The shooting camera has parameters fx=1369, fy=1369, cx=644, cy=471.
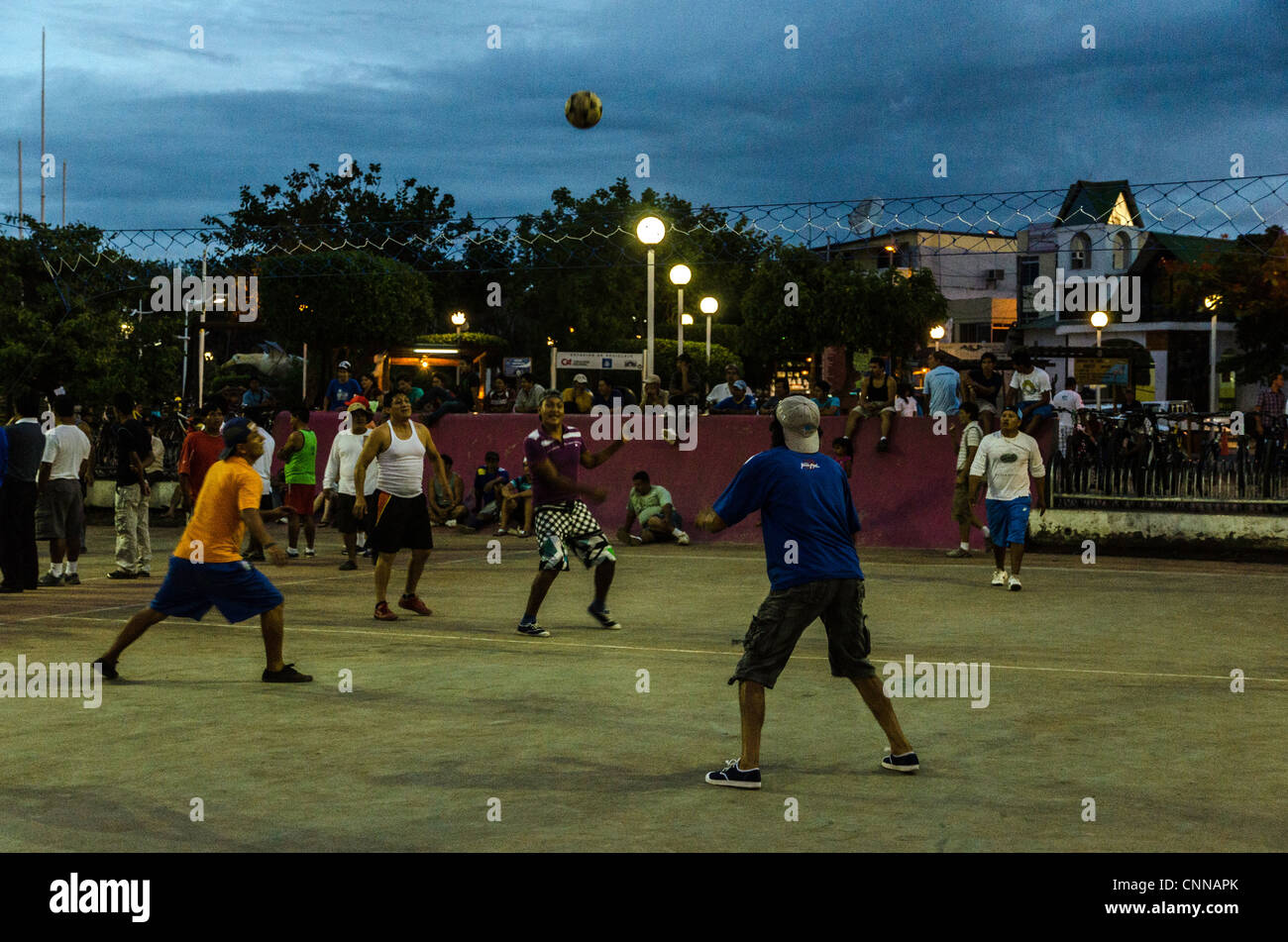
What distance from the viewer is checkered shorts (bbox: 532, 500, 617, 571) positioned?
35.2ft

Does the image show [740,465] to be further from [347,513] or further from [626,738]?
[626,738]

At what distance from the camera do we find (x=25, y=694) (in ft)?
26.6

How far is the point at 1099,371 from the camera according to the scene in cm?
4659

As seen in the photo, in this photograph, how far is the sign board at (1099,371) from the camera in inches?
1843

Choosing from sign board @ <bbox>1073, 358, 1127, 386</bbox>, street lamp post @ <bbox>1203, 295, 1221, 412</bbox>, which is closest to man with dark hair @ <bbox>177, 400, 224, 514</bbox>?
street lamp post @ <bbox>1203, 295, 1221, 412</bbox>

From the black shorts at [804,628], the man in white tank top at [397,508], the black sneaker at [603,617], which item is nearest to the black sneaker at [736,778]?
the black shorts at [804,628]

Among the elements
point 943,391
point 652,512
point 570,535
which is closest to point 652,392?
point 652,512

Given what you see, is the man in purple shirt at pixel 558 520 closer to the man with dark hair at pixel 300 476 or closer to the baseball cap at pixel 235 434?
the baseball cap at pixel 235 434

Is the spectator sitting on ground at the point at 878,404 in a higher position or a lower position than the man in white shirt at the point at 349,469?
higher

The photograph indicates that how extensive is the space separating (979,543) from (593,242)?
99.3ft

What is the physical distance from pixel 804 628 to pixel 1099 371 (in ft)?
142

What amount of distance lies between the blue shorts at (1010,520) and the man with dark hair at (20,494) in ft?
Answer: 31.4

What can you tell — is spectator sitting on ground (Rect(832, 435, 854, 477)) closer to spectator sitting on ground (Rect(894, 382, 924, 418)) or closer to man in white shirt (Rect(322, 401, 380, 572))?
spectator sitting on ground (Rect(894, 382, 924, 418))
